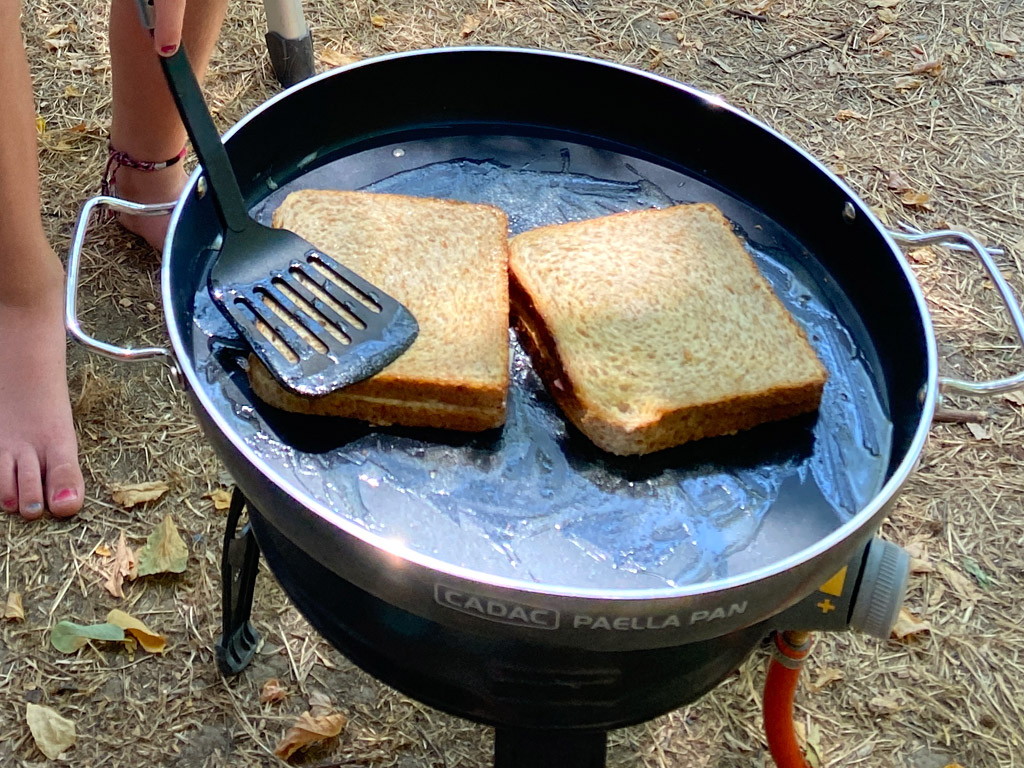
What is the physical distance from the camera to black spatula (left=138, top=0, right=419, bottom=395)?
3.69 ft

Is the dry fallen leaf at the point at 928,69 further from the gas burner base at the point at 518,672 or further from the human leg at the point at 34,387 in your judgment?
the human leg at the point at 34,387

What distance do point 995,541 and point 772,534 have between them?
1.26m

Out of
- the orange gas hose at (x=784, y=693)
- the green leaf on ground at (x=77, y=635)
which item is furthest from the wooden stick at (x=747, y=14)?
the green leaf on ground at (x=77, y=635)

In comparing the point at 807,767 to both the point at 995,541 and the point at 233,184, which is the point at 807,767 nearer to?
the point at 995,541

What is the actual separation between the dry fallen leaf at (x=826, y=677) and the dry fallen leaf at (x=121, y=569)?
1.40m

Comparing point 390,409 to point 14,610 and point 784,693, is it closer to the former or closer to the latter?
point 784,693

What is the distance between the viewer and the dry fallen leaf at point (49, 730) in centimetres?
168

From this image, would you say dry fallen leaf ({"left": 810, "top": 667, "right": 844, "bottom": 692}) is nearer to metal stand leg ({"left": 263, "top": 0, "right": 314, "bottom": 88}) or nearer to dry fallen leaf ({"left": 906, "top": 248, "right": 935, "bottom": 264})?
dry fallen leaf ({"left": 906, "top": 248, "right": 935, "bottom": 264})

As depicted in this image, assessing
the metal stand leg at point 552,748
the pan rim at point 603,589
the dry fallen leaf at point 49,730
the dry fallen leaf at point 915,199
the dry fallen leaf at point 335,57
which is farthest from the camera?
the dry fallen leaf at point 335,57

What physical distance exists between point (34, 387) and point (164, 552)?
466 millimetres

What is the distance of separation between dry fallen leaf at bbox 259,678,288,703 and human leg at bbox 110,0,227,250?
1234mm

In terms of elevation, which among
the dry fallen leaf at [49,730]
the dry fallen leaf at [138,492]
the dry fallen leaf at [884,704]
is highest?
the dry fallen leaf at [138,492]

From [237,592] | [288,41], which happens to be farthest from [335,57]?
[237,592]

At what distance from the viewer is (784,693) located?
1.46 m
